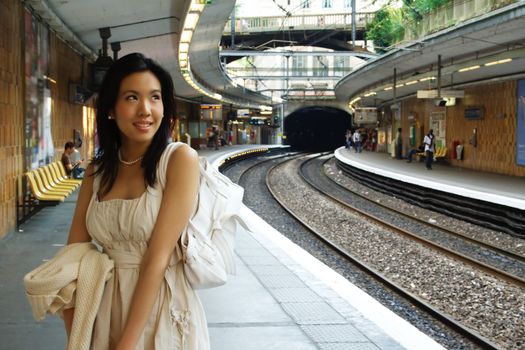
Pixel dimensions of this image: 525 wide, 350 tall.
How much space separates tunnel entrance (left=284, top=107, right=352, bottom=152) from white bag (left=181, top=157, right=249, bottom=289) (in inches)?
2450

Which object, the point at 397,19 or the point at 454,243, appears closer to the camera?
the point at 454,243

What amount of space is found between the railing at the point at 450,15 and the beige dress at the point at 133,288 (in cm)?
1447

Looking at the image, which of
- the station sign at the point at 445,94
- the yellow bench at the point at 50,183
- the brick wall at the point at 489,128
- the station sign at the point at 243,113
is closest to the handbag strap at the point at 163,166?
the yellow bench at the point at 50,183

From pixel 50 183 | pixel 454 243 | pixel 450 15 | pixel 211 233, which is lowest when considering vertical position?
pixel 454 243

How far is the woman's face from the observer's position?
2098mm

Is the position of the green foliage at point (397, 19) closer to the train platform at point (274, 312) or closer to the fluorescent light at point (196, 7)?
the fluorescent light at point (196, 7)

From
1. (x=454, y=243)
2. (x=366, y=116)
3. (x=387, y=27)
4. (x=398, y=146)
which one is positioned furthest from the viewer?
(x=366, y=116)

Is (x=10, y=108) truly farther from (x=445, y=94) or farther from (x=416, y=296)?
(x=445, y=94)

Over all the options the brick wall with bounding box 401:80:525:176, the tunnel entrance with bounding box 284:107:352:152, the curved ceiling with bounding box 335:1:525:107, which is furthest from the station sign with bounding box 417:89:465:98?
the tunnel entrance with bounding box 284:107:352:152

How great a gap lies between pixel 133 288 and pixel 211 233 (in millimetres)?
292

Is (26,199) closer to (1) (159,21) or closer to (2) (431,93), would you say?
(1) (159,21)

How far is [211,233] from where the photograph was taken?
6.94 feet

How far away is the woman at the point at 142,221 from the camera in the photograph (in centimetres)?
196

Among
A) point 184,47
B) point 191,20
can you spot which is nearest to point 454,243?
point 191,20
